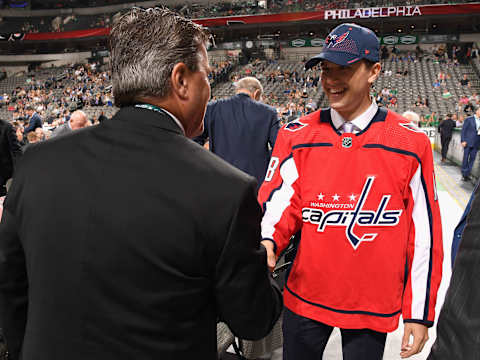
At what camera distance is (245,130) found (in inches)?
128

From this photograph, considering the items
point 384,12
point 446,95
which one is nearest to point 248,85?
point 446,95

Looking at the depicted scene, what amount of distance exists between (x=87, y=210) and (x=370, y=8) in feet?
88.2

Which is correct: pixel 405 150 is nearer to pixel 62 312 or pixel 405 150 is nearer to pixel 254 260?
pixel 254 260

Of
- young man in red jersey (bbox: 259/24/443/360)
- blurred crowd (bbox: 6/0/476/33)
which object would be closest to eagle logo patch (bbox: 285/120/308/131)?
young man in red jersey (bbox: 259/24/443/360)

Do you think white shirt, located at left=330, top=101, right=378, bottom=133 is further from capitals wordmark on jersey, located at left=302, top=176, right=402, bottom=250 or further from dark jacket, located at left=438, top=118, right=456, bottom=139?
dark jacket, located at left=438, top=118, right=456, bottom=139

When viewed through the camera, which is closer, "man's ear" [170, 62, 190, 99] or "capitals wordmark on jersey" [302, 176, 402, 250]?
"man's ear" [170, 62, 190, 99]

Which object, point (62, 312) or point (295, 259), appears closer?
point (62, 312)

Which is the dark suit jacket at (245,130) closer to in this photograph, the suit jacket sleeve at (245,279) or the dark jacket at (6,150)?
the dark jacket at (6,150)

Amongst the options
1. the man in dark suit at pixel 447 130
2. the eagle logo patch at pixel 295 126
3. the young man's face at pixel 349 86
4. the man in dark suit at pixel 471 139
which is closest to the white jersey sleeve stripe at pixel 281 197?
the eagle logo patch at pixel 295 126

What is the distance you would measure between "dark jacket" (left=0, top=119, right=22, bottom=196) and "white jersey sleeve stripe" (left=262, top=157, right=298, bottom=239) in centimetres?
347

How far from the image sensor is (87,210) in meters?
0.76

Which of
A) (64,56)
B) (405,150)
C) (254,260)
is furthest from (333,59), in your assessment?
(64,56)

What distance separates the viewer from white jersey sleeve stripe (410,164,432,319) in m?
1.31

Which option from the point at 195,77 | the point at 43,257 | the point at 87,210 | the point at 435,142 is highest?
the point at 195,77
